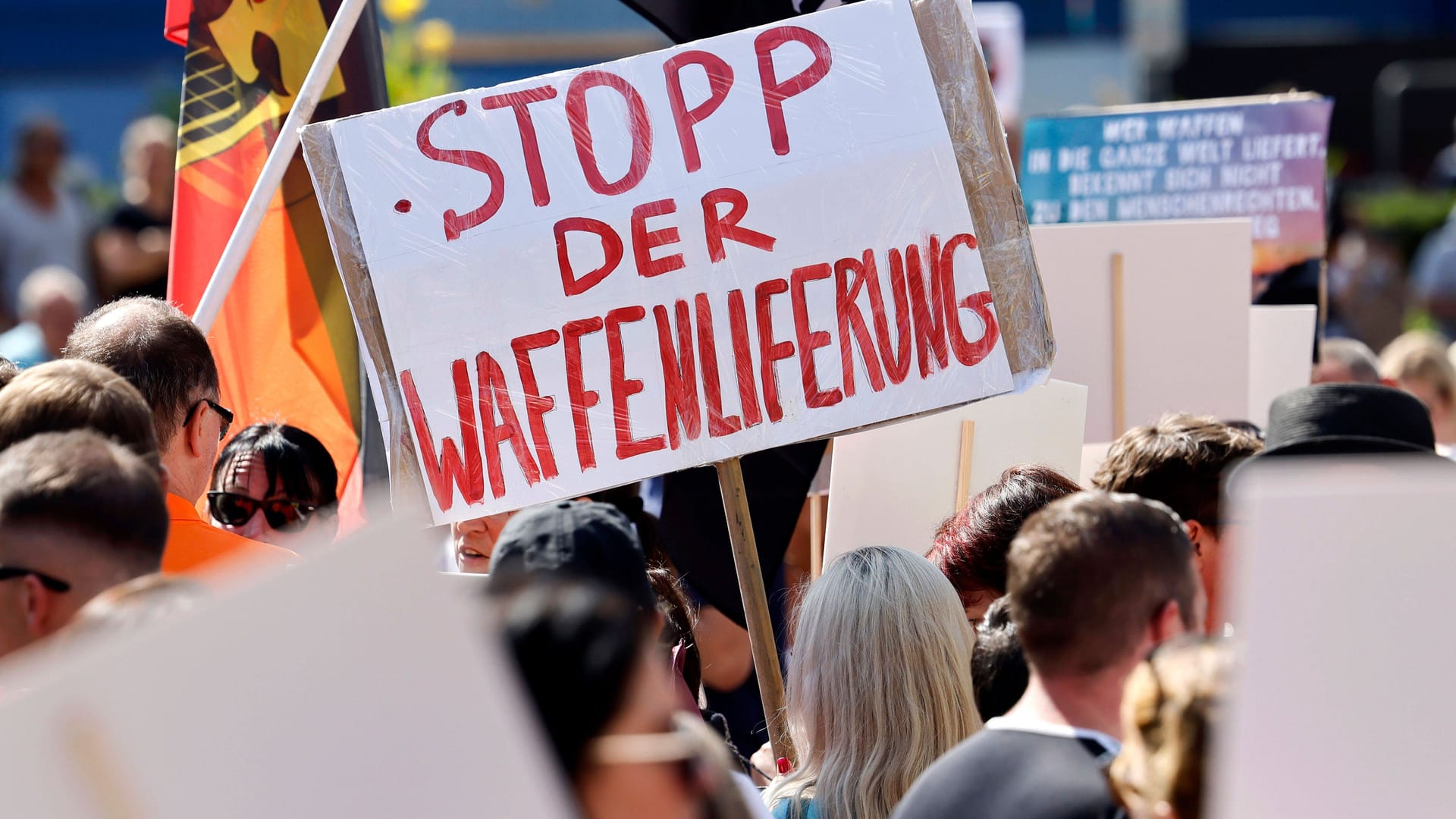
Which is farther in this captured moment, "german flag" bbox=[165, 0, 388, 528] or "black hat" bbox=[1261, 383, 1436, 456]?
"german flag" bbox=[165, 0, 388, 528]

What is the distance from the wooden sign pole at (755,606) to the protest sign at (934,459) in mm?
511

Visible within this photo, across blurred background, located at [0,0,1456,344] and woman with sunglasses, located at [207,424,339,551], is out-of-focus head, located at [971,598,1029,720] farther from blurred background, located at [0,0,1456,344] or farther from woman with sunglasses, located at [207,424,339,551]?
blurred background, located at [0,0,1456,344]

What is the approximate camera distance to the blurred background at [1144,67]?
Result: 1455 centimetres

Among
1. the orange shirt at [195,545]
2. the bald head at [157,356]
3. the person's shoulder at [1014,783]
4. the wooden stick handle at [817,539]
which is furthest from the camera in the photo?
the wooden stick handle at [817,539]

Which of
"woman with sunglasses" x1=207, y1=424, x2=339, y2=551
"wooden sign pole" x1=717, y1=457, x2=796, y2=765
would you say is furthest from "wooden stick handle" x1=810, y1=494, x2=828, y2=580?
"woman with sunglasses" x1=207, y1=424, x2=339, y2=551

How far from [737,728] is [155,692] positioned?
278 centimetres

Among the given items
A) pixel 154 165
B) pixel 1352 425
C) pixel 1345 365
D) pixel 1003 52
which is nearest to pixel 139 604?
pixel 1352 425

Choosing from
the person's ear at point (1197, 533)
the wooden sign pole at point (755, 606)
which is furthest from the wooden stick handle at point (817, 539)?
the person's ear at point (1197, 533)

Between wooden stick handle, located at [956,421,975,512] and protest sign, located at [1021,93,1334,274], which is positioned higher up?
protest sign, located at [1021,93,1334,274]

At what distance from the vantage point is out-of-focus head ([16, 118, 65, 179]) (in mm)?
8969

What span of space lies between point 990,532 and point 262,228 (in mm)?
2384

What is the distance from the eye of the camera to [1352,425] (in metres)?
3.13

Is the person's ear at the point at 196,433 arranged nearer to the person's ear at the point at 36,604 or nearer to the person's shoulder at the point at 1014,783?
the person's ear at the point at 36,604

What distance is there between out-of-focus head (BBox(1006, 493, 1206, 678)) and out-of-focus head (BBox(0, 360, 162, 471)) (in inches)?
51.9
